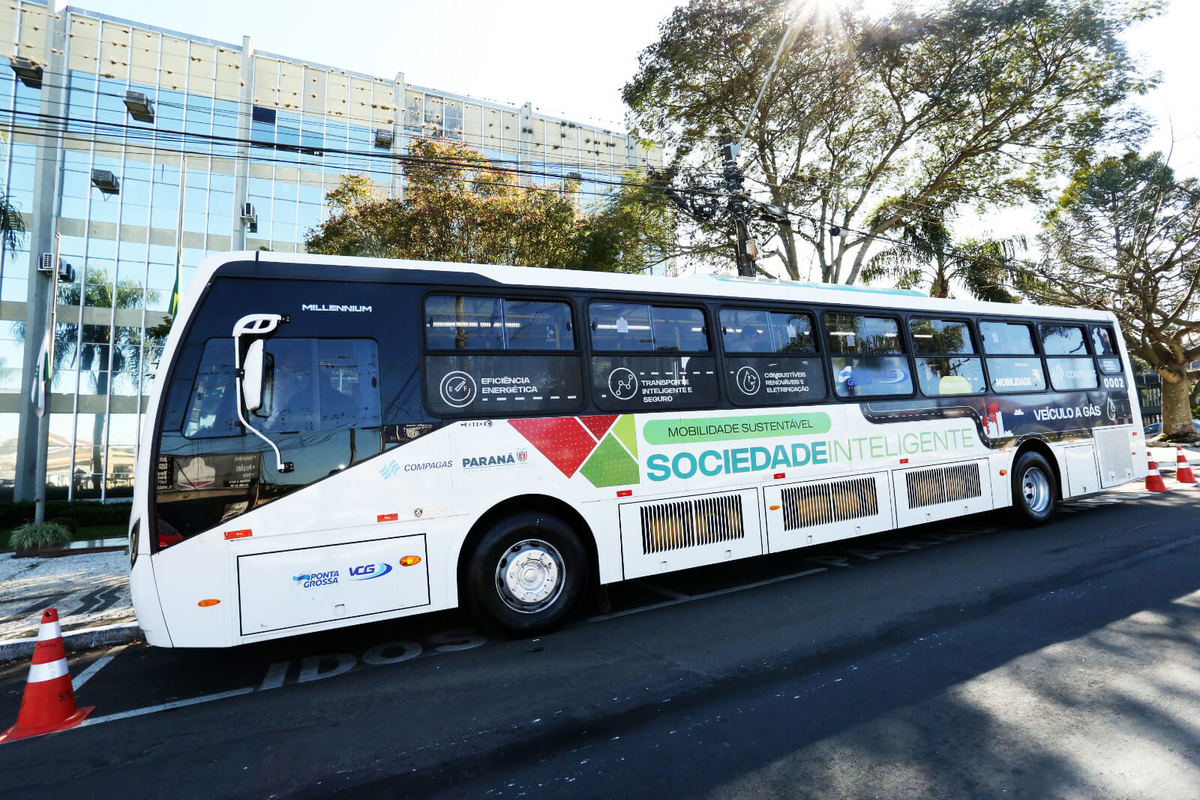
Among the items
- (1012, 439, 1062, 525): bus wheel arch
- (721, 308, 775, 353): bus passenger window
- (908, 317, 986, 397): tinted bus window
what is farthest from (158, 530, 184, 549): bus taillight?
(1012, 439, 1062, 525): bus wheel arch

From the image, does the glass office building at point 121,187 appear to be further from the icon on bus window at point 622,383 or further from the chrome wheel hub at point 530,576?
the chrome wheel hub at point 530,576

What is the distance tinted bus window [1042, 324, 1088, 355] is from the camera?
977cm

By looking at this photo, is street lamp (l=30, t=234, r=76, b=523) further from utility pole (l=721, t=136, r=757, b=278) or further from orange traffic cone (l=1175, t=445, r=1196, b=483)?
orange traffic cone (l=1175, t=445, r=1196, b=483)

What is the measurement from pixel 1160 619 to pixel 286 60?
3103cm

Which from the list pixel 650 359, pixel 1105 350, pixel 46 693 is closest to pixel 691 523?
pixel 650 359

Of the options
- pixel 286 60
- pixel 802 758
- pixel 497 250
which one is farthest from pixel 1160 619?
pixel 286 60

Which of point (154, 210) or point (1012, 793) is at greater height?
point (154, 210)

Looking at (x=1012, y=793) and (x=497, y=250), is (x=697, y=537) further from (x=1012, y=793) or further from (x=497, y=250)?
(x=497, y=250)

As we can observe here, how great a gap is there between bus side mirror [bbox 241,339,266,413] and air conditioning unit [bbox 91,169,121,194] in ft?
79.7

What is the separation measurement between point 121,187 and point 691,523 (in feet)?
86.6

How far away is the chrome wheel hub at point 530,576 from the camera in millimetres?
5250

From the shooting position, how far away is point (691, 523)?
6156mm

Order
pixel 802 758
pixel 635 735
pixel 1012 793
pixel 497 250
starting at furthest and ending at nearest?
pixel 497 250
pixel 635 735
pixel 802 758
pixel 1012 793

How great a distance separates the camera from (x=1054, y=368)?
31.9 ft
